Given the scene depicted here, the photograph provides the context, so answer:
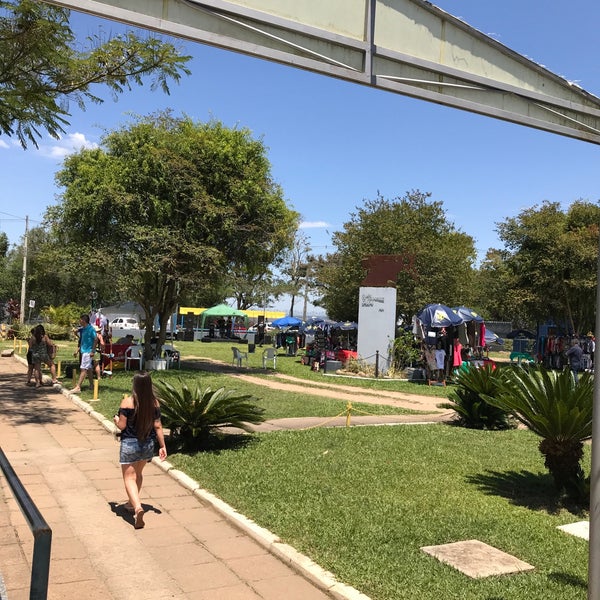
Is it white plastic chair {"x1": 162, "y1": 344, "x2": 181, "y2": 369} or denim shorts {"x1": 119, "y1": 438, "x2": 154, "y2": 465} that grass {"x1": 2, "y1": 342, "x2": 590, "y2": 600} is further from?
white plastic chair {"x1": 162, "y1": 344, "x2": 181, "y2": 369}

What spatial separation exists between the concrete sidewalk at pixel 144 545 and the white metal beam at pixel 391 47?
3.30 metres

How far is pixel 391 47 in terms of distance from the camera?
3.48 meters

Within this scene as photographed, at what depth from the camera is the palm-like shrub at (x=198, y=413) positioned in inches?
309

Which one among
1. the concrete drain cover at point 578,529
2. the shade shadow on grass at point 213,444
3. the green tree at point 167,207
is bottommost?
Answer: the concrete drain cover at point 578,529

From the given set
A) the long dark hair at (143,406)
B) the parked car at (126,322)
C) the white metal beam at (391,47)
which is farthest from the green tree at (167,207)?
the parked car at (126,322)

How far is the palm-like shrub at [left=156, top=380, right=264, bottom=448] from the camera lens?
7.84 metres

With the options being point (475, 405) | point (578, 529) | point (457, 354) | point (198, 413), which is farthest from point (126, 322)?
point (578, 529)

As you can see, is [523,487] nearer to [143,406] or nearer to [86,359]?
[143,406]

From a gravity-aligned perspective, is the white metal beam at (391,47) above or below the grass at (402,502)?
above

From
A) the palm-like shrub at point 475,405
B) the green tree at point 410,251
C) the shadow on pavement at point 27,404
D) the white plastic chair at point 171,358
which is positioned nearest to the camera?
the shadow on pavement at point 27,404

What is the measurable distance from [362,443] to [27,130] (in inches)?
319

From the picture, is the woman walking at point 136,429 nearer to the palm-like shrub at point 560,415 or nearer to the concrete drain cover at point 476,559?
the concrete drain cover at point 476,559

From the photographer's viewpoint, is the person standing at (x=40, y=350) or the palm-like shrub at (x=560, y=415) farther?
the person standing at (x=40, y=350)

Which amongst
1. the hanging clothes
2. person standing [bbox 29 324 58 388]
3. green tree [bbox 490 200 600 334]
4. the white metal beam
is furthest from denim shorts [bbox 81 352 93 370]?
green tree [bbox 490 200 600 334]
